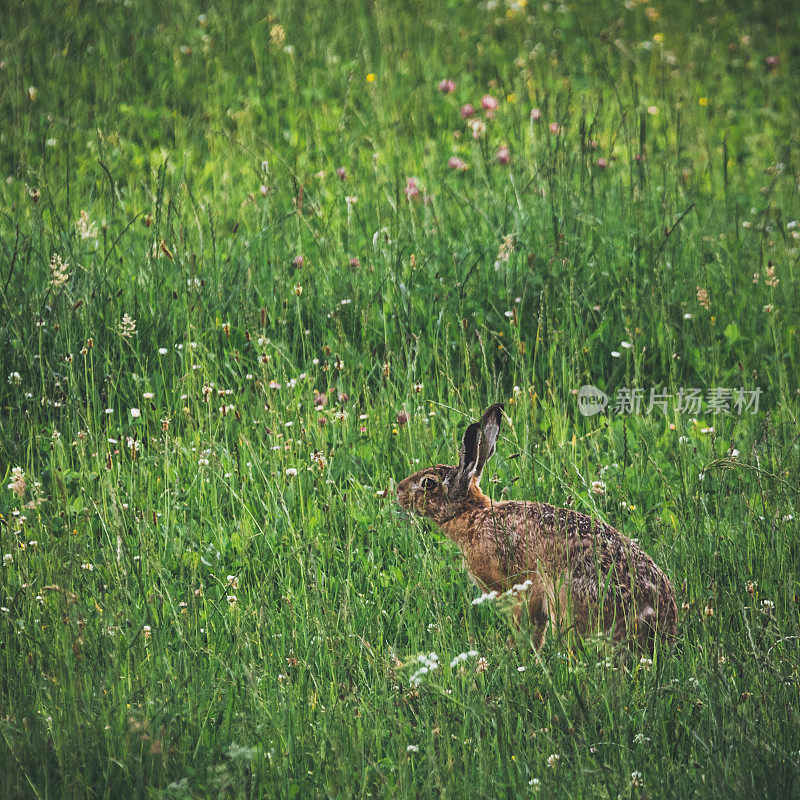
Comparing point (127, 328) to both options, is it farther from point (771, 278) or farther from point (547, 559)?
point (771, 278)

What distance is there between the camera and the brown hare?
3.02 metres

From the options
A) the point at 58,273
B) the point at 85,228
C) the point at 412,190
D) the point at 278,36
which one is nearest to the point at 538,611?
the point at 58,273

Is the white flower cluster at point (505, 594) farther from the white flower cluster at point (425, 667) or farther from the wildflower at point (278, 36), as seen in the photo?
the wildflower at point (278, 36)

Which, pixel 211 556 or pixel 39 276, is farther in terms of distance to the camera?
pixel 39 276

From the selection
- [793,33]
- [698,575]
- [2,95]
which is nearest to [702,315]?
[698,575]

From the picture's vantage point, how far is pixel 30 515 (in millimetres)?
3732

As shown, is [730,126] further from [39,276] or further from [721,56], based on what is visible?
[39,276]

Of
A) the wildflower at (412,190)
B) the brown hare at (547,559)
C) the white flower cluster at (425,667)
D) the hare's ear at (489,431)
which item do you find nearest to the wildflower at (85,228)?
the wildflower at (412,190)

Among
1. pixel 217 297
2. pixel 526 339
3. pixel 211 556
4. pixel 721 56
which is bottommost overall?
pixel 211 556

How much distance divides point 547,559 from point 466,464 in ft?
1.80

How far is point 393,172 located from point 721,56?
474 cm

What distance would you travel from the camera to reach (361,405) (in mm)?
4609

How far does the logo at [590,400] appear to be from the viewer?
4578 millimetres

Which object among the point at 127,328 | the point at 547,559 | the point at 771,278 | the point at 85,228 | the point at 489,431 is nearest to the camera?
the point at 547,559
